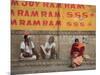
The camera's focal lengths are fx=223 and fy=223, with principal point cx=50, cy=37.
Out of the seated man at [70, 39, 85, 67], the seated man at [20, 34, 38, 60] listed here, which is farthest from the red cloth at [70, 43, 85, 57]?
the seated man at [20, 34, 38, 60]

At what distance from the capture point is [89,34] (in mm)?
1526

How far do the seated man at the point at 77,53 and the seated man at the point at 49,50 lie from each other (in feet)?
0.44

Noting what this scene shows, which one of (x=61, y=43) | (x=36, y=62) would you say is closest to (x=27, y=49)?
(x=36, y=62)

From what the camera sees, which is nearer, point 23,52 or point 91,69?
point 23,52

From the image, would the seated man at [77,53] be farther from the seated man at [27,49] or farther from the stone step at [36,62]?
the seated man at [27,49]

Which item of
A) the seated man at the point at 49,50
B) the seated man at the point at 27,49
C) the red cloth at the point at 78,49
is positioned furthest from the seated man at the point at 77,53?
the seated man at the point at 27,49

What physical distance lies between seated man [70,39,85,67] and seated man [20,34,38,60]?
10.0 inches

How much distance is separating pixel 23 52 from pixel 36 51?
8 cm

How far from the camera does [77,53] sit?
150 cm

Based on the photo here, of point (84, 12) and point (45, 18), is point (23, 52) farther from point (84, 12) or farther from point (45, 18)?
point (84, 12)

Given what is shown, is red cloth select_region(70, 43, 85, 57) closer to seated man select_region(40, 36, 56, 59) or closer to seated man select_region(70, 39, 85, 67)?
seated man select_region(70, 39, 85, 67)

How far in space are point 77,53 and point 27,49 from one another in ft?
1.12

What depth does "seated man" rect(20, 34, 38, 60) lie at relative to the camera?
138 cm
